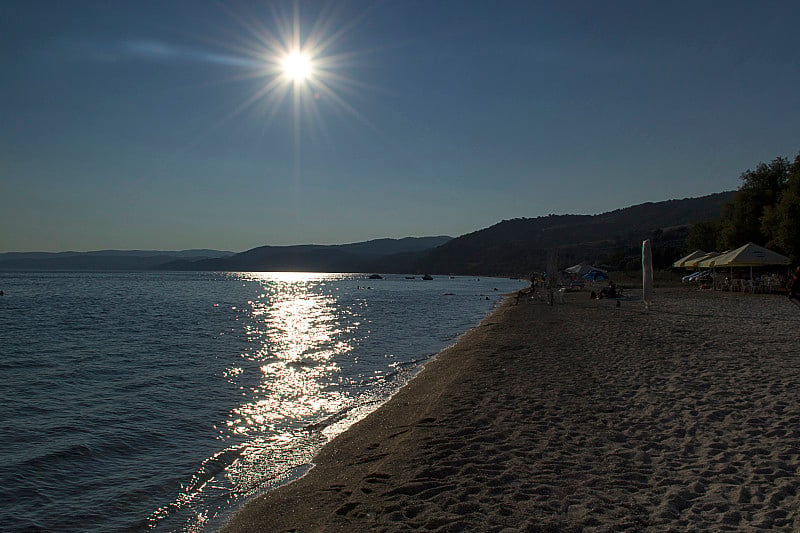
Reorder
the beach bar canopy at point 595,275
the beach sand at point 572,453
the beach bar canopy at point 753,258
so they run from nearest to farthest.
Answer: the beach sand at point 572,453
the beach bar canopy at point 753,258
the beach bar canopy at point 595,275

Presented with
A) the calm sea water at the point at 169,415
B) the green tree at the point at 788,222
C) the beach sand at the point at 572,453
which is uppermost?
the green tree at the point at 788,222

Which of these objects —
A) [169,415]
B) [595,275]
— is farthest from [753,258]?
[169,415]

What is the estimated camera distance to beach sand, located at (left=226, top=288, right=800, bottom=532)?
435cm

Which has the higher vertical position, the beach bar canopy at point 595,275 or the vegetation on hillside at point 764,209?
the vegetation on hillside at point 764,209

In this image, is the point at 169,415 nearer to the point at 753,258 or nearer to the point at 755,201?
the point at 753,258

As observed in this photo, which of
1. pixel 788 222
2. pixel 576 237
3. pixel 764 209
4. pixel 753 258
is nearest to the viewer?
pixel 753 258

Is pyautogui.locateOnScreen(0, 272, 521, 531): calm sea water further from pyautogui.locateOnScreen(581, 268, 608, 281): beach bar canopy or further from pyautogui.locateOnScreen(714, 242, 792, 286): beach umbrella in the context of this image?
pyautogui.locateOnScreen(581, 268, 608, 281): beach bar canopy

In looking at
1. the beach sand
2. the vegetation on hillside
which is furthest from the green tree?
the beach sand

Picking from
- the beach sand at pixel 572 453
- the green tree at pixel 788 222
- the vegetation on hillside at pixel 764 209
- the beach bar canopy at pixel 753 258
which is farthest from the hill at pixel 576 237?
the beach sand at pixel 572 453

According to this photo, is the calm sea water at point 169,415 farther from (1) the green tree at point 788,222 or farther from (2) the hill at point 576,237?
(2) the hill at point 576,237

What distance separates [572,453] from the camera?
18.8 feet

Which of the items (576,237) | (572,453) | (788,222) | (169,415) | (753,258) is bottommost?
(169,415)

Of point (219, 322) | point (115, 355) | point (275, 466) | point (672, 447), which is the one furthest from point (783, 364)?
point (219, 322)

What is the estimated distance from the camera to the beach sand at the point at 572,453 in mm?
4352
